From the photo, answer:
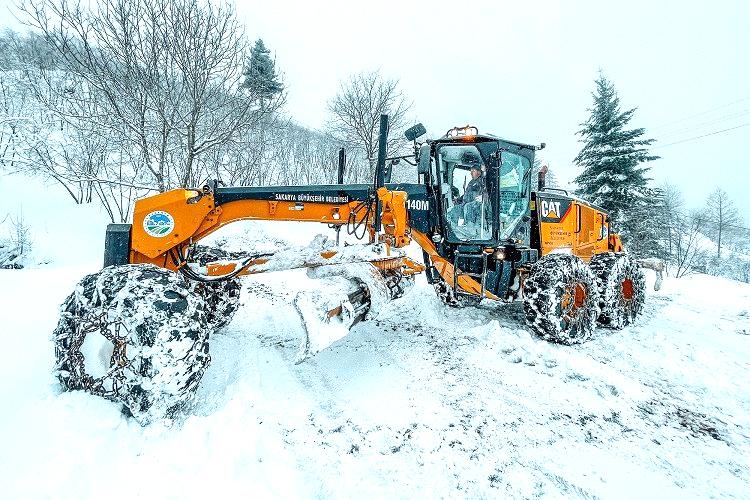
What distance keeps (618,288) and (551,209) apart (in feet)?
5.47

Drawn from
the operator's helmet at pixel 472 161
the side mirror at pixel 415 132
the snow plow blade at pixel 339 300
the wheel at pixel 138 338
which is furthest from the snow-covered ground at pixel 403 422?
the side mirror at pixel 415 132

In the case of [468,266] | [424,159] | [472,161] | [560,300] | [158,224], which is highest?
[472,161]

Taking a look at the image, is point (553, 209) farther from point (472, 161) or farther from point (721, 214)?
point (721, 214)

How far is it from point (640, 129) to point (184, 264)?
25449 millimetres

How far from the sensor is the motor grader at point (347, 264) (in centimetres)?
301

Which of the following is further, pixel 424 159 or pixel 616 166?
pixel 616 166

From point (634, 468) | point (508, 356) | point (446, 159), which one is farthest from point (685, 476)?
point (446, 159)

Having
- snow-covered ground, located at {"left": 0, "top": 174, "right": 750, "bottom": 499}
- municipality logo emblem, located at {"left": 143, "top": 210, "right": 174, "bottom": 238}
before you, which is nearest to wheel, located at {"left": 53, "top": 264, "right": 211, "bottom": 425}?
snow-covered ground, located at {"left": 0, "top": 174, "right": 750, "bottom": 499}

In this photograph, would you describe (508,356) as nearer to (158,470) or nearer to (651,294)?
(158,470)

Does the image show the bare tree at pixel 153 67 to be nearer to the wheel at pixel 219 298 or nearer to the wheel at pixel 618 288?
the wheel at pixel 219 298

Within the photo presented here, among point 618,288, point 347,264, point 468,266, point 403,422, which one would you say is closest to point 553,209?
point 618,288

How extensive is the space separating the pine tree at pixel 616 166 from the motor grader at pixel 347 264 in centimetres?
1689

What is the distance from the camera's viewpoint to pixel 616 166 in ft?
72.6

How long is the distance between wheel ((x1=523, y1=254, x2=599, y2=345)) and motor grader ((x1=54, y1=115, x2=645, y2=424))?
18 mm
